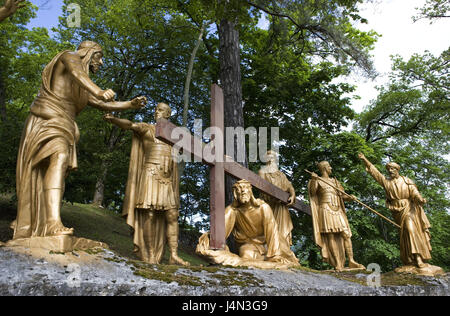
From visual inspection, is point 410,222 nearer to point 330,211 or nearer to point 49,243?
point 330,211

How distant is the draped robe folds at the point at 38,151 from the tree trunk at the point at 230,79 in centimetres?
440

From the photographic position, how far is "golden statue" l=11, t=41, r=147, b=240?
3.76m

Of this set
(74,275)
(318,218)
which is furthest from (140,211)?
(318,218)

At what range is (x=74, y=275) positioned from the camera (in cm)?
285

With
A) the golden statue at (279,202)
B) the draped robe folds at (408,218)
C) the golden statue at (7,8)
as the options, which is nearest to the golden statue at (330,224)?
the draped robe folds at (408,218)

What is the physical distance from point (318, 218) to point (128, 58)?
479 inches

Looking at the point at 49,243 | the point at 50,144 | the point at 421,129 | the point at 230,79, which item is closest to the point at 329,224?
the point at 230,79

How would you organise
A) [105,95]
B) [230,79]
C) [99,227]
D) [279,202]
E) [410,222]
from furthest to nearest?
[99,227] < [230,79] < [410,222] < [279,202] < [105,95]

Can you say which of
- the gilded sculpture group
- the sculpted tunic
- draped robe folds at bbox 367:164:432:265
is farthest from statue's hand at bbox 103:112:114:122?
draped robe folds at bbox 367:164:432:265

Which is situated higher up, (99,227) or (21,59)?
(21,59)

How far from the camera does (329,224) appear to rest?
8258 mm

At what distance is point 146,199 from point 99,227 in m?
8.97

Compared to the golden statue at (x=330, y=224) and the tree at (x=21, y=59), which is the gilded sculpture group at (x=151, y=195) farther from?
the tree at (x=21, y=59)

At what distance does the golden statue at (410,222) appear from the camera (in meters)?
7.25
